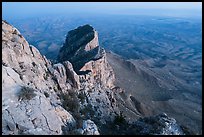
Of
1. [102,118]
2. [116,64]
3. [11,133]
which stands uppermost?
[11,133]

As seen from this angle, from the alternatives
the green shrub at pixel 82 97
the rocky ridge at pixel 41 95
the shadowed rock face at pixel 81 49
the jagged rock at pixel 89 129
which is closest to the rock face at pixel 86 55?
the shadowed rock face at pixel 81 49

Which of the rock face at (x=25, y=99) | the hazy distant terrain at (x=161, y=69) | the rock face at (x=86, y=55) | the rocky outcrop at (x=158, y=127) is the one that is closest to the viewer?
the rock face at (x=25, y=99)

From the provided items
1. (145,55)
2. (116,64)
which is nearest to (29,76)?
(116,64)

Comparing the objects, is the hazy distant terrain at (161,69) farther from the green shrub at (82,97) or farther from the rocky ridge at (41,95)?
the green shrub at (82,97)

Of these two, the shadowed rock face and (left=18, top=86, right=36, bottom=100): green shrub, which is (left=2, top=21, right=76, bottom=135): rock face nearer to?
(left=18, top=86, right=36, bottom=100): green shrub

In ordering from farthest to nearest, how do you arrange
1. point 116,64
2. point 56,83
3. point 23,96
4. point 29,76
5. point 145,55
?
point 145,55 < point 116,64 < point 56,83 < point 29,76 < point 23,96

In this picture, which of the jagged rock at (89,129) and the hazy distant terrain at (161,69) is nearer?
the jagged rock at (89,129)

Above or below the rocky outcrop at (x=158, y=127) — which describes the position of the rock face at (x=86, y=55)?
below

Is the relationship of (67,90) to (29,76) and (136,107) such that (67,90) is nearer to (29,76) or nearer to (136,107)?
(29,76)
